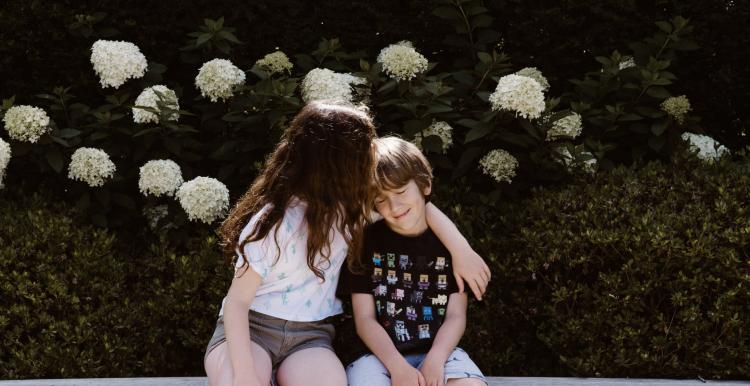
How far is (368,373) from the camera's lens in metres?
2.58

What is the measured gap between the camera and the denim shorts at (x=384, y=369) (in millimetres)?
2535

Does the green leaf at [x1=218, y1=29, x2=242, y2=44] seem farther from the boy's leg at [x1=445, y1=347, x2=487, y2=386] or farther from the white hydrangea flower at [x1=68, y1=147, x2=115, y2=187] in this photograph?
the boy's leg at [x1=445, y1=347, x2=487, y2=386]

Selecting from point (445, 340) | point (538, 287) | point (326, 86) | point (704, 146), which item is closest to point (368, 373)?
point (445, 340)

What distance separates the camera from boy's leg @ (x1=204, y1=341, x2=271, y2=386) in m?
2.45

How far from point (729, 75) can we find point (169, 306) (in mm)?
3244

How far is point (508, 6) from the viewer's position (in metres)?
4.39

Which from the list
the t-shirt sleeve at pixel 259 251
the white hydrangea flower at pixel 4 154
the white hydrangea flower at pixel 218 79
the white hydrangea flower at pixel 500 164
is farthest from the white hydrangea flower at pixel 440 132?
the white hydrangea flower at pixel 4 154

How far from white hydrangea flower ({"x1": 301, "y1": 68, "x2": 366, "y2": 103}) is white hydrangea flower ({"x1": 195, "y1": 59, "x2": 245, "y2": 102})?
36 cm

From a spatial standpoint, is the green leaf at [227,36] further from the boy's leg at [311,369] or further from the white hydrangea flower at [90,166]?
the boy's leg at [311,369]

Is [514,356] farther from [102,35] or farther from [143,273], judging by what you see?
[102,35]

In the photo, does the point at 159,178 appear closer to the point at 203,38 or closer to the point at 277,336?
the point at 203,38

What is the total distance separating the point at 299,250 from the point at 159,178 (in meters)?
1.25

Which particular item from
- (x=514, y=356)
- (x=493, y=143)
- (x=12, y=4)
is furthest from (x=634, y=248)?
(x=12, y=4)

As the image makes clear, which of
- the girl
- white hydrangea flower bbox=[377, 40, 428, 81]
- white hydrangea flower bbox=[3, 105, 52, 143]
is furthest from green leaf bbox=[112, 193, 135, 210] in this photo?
white hydrangea flower bbox=[377, 40, 428, 81]
